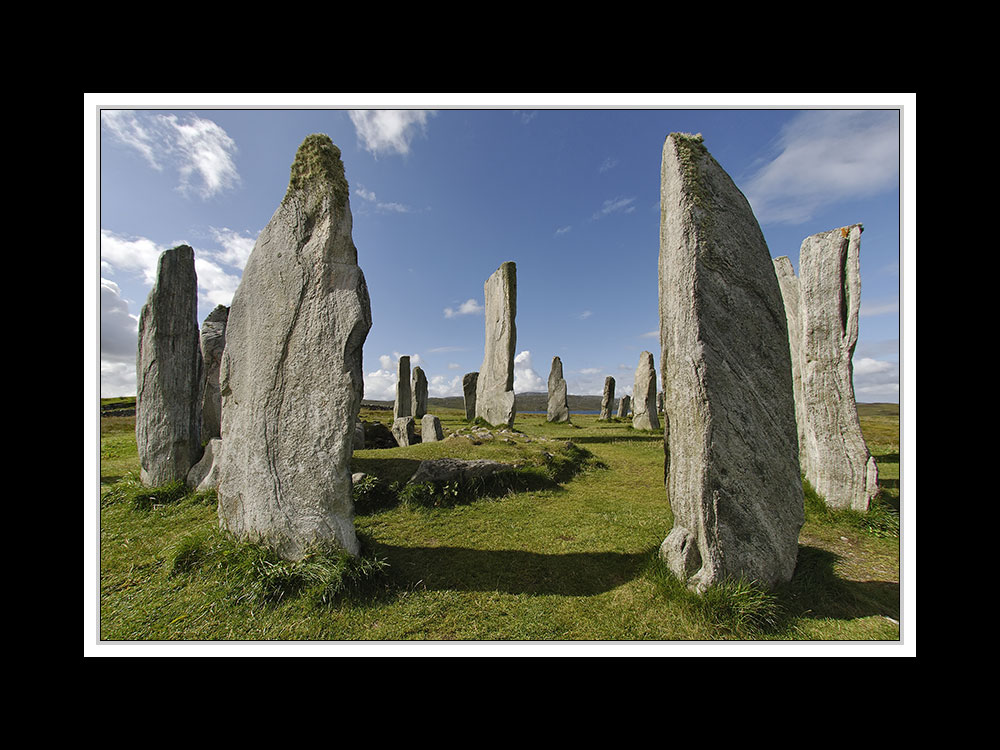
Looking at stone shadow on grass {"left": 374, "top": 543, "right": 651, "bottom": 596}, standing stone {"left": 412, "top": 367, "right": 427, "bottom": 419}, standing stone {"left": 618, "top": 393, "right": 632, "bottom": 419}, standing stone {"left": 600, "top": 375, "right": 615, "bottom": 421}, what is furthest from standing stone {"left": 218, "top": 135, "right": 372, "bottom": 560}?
standing stone {"left": 618, "top": 393, "right": 632, "bottom": 419}

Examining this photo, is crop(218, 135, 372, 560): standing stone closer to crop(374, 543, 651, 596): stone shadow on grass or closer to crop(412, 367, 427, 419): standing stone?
crop(374, 543, 651, 596): stone shadow on grass

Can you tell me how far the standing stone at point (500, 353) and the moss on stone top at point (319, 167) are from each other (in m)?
8.99

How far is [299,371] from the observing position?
3.49 m

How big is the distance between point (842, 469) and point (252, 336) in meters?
7.36

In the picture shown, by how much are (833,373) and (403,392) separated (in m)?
14.9

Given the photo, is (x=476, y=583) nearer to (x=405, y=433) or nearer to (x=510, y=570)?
(x=510, y=570)

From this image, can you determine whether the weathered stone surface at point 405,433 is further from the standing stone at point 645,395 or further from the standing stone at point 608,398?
the standing stone at point 608,398

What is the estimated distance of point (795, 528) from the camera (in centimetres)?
318

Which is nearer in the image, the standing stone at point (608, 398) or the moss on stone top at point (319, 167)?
the moss on stone top at point (319, 167)

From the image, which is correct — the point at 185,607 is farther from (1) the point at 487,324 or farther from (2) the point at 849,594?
(1) the point at 487,324

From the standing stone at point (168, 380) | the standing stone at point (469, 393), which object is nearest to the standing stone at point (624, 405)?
the standing stone at point (469, 393)

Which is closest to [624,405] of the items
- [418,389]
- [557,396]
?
[557,396]

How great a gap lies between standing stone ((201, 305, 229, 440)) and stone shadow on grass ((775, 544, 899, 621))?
27.9ft

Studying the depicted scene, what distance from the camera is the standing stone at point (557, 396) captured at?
1786cm
